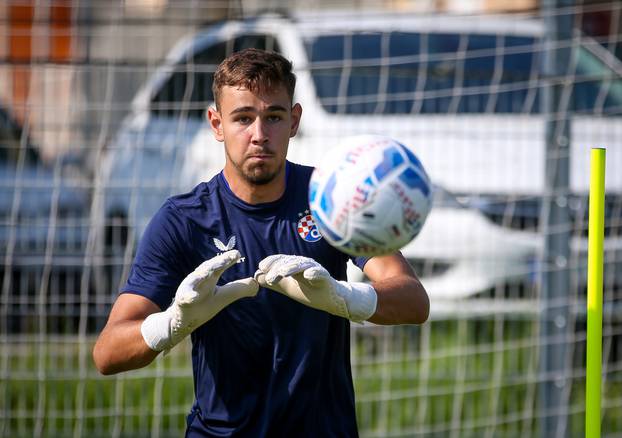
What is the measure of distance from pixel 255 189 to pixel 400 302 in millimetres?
613

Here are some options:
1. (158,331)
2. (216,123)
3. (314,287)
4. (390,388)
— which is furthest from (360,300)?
(390,388)

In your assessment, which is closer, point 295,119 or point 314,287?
point 314,287

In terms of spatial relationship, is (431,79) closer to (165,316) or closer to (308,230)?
(308,230)

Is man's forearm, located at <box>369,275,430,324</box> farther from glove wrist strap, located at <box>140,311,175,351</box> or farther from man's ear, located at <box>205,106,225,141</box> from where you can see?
man's ear, located at <box>205,106,225,141</box>

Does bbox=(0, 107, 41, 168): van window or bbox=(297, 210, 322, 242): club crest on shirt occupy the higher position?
bbox=(0, 107, 41, 168): van window

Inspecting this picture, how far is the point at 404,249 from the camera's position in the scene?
6059 millimetres

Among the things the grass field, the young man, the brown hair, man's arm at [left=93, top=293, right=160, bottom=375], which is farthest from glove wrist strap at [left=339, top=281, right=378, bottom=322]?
the grass field

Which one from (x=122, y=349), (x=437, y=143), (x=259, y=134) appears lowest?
(x=122, y=349)

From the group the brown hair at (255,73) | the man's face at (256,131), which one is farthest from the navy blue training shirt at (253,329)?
the brown hair at (255,73)

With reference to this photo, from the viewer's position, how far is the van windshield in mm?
5970

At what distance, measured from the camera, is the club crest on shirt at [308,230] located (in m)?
3.54

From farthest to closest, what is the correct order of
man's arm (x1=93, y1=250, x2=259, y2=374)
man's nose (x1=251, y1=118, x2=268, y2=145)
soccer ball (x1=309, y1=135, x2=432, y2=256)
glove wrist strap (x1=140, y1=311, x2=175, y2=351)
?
man's nose (x1=251, y1=118, x2=268, y2=145) → glove wrist strap (x1=140, y1=311, x2=175, y2=351) → man's arm (x1=93, y1=250, x2=259, y2=374) → soccer ball (x1=309, y1=135, x2=432, y2=256)

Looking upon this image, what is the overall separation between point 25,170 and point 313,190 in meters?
3.58

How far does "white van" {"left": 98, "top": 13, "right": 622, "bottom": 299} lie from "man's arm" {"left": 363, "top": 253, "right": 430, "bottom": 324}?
7.77 feet
